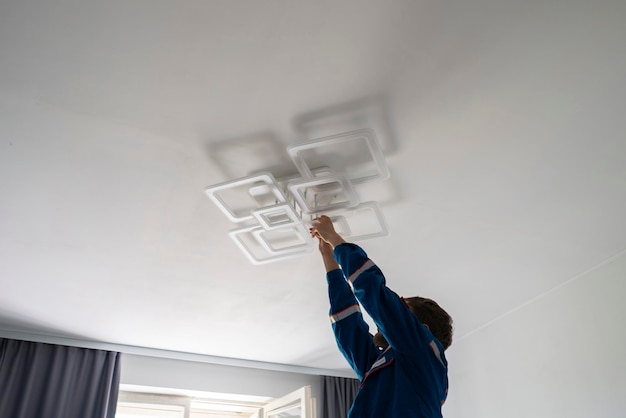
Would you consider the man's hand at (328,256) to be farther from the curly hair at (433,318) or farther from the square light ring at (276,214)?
the curly hair at (433,318)

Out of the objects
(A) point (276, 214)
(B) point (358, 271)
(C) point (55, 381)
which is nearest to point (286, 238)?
(A) point (276, 214)

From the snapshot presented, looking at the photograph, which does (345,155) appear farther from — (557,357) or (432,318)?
(557,357)

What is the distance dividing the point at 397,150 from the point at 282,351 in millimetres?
2417

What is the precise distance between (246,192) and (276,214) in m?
0.15

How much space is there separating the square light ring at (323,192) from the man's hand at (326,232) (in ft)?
0.40

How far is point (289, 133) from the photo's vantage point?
1771mm

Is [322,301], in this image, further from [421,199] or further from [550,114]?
[550,114]

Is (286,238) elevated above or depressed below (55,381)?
above

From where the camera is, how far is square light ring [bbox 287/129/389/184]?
1688mm

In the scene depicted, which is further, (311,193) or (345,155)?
(311,193)

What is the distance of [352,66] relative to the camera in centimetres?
153

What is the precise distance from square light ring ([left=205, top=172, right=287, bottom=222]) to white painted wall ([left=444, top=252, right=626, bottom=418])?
5.81 feet

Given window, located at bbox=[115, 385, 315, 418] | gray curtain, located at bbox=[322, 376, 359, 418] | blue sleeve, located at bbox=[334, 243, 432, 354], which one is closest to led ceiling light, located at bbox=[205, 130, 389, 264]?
blue sleeve, located at bbox=[334, 243, 432, 354]

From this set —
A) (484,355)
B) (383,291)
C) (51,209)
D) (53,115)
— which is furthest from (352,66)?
(484,355)
